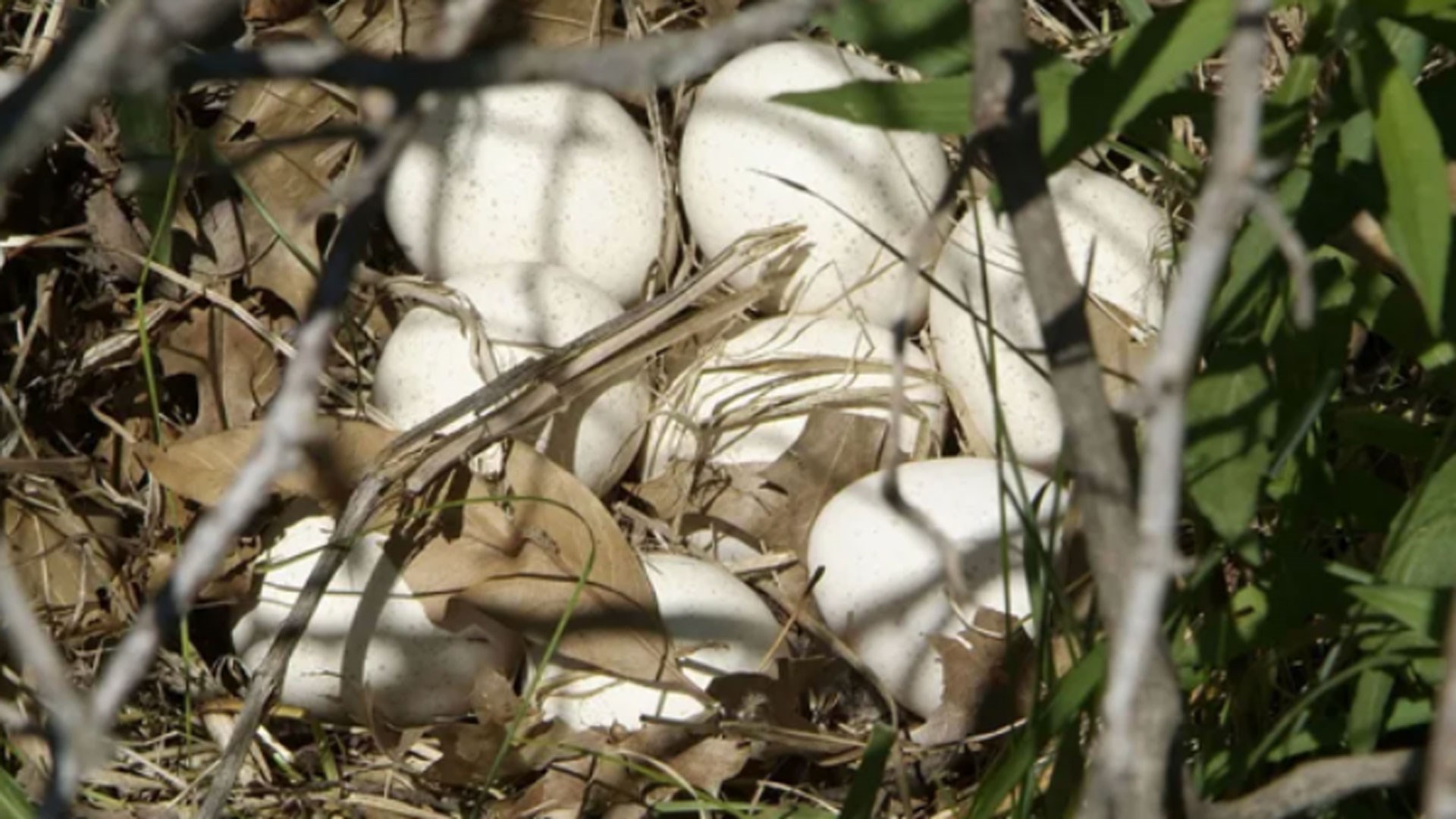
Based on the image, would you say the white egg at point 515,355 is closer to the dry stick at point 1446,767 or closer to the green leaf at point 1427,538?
the green leaf at point 1427,538

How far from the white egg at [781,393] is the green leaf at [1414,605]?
0.75m

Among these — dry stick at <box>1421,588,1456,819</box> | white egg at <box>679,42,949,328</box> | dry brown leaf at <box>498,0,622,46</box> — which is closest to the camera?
dry stick at <box>1421,588,1456,819</box>

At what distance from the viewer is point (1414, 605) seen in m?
1.08

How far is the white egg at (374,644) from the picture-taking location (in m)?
1.64

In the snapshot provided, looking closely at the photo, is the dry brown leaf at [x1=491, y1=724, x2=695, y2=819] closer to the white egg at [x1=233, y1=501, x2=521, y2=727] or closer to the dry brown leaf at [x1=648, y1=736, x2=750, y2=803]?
the dry brown leaf at [x1=648, y1=736, x2=750, y2=803]

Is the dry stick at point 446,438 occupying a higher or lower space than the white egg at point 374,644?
higher

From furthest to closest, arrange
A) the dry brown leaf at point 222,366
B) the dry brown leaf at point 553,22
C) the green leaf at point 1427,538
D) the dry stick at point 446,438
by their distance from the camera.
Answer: the dry brown leaf at point 553,22
the dry brown leaf at point 222,366
the dry stick at point 446,438
the green leaf at point 1427,538

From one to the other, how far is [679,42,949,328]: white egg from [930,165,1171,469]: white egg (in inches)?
2.6

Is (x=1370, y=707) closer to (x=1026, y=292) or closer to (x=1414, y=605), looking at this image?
(x=1414, y=605)

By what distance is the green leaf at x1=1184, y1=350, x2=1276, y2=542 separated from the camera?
1096 millimetres

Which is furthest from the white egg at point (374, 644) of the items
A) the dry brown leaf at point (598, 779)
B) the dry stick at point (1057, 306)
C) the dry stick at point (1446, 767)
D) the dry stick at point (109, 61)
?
the dry stick at point (1446, 767)

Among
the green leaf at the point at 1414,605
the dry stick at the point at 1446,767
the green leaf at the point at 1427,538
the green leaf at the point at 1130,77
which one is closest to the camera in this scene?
the dry stick at the point at 1446,767

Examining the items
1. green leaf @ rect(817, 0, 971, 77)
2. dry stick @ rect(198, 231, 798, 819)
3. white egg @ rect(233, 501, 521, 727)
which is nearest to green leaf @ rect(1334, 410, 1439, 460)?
green leaf @ rect(817, 0, 971, 77)

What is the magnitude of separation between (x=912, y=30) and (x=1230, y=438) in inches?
12.9
